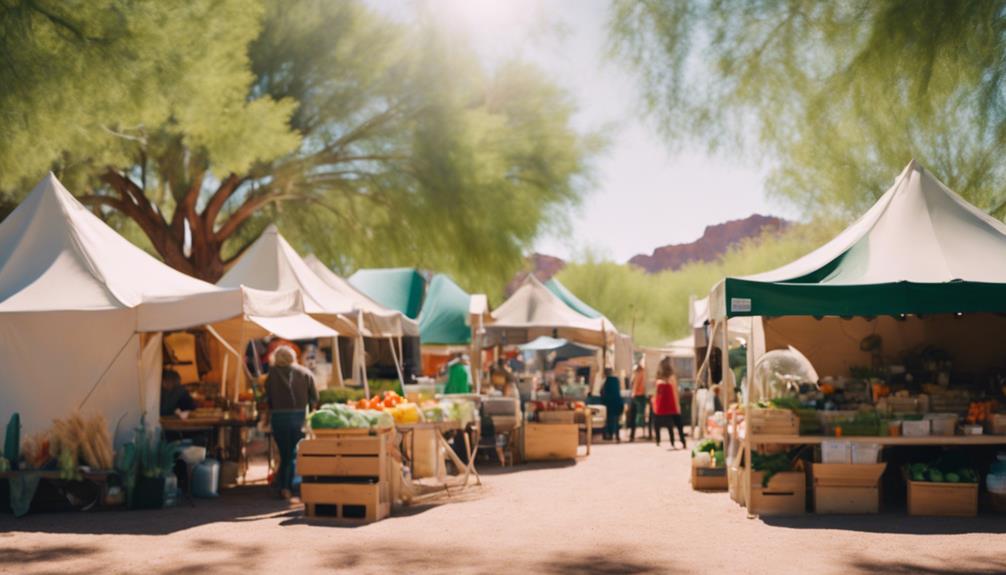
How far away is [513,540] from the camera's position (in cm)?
928

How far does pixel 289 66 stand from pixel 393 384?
854 centimetres

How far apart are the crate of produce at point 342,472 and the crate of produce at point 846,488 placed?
433 cm

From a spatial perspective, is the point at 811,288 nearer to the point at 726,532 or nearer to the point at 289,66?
the point at 726,532

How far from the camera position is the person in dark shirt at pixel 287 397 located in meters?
12.4

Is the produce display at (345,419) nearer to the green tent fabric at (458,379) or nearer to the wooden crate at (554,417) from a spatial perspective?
the wooden crate at (554,417)

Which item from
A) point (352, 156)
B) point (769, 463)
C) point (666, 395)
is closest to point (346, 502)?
point (769, 463)

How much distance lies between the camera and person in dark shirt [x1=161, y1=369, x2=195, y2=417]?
523 inches

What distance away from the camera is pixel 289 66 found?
24.4m

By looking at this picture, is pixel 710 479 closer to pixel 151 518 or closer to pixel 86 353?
pixel 151 518

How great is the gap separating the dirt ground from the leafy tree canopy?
8916 millimetres

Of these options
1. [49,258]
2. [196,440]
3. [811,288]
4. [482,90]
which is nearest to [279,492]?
[196,440]

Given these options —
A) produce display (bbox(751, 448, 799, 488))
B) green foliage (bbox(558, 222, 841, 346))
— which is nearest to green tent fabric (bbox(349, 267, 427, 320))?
produce display (bbox(751, 448, 799, 488))

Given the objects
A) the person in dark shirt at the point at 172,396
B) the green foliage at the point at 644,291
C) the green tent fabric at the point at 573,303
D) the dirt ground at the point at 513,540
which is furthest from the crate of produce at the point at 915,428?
the green foliage at the point at 644,291

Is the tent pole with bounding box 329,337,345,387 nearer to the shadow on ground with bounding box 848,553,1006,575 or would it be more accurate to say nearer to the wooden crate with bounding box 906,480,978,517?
the wooden crate with bounding box 906,480,978,517
